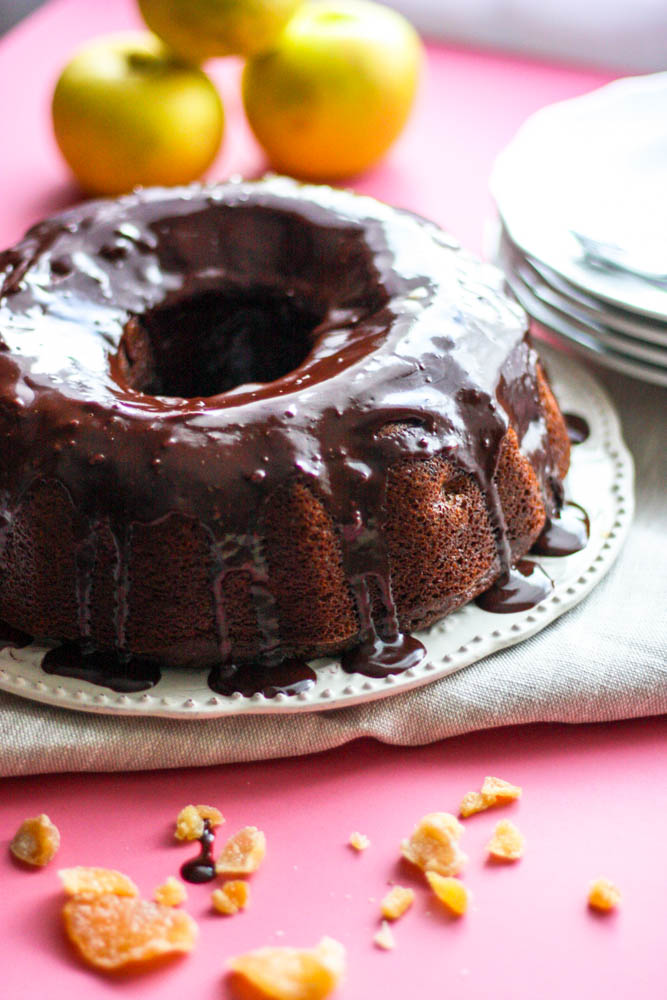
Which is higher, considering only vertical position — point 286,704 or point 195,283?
point 195,283

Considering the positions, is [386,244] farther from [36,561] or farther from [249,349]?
[36,561]

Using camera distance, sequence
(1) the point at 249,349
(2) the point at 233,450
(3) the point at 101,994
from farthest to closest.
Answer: (1) the point at 249,349 < (2) the point at 233,450 < (3) the point at 101,994

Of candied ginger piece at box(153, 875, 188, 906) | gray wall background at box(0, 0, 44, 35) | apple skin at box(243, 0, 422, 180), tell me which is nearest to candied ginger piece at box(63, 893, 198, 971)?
candied ginger piece at box(153, 875, 188, 906)

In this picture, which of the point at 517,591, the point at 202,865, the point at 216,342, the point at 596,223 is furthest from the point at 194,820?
the point at 596,223

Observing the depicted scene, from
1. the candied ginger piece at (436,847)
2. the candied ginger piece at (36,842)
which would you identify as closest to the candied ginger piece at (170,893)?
the candied ginger piece at (36,842)

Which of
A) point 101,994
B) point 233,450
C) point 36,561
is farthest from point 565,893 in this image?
point 36,561

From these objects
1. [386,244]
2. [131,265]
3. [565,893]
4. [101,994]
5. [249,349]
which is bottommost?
[101,994]

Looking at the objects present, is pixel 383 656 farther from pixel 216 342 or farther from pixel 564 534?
pixel 216 342
